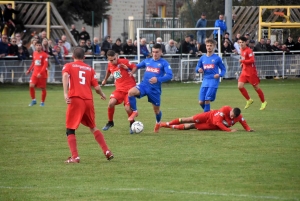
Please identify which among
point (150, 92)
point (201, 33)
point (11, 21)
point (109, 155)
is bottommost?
point (109, 155)

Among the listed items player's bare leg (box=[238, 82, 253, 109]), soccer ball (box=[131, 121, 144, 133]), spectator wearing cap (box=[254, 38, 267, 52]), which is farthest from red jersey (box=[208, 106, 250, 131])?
spectator wearing cap (box=[254, 38, 267, 52])

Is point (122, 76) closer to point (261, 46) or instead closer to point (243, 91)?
point (243, 91)

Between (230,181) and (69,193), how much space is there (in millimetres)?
2134

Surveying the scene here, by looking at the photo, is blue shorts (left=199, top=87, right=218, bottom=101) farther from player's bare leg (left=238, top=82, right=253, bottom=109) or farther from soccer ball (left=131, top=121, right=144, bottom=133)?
player's bare leg (left=238, top=82, right=253, bottom=109)

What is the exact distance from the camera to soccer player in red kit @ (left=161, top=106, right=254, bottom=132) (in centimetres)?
1462

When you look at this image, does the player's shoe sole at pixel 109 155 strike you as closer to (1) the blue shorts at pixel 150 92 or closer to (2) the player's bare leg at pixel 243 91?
(1) the blue shorts at pixel 150 92

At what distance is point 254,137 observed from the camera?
13.9 m

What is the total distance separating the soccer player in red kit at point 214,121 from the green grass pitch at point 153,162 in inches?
8.4

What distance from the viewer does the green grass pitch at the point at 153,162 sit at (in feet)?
28.6

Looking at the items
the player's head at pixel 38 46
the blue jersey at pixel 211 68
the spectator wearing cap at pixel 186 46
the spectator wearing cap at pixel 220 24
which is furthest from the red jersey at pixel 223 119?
the spectator wearing cap at pixel 220 24

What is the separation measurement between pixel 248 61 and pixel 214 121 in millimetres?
5638

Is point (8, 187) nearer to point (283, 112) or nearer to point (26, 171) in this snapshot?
point (26, 171)

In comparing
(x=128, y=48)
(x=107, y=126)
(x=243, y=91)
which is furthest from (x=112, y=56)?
(x=128, y=48)

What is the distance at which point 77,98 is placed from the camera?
10.9 meters
